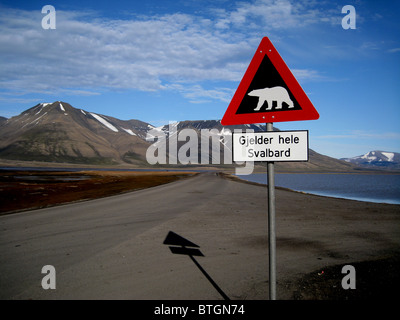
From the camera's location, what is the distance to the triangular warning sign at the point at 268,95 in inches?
153

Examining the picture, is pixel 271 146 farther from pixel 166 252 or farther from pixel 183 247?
pixel 183 247

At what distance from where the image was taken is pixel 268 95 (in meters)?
3.99

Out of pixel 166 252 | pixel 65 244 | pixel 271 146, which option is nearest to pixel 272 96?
pixel 271 146

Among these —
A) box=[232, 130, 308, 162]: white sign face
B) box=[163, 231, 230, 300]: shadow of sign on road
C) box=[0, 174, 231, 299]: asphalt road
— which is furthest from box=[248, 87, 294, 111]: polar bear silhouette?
box=[0, 174, 231, 299]: asphalt road

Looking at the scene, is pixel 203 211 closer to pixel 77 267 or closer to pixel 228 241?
Answer: pixel 228 241

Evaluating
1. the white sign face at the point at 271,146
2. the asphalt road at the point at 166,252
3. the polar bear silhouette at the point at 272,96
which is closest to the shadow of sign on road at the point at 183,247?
the asphalt road at the point at 166,252

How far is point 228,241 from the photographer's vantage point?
910 centimetres

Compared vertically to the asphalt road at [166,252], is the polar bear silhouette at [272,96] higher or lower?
higher

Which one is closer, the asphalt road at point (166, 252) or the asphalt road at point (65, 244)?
the asphalt road at point (166, 252)

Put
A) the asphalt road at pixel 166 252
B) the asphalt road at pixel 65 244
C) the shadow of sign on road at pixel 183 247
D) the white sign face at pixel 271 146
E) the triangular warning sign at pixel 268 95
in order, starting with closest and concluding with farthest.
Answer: the white sign face at pixel 271 146 → the triangular warning sign at pixel 268 95 → the asphalt road at pixel 166 252 → the asphalt road at pixel 65 244 → the shadow of sign on road at pixel 183 247

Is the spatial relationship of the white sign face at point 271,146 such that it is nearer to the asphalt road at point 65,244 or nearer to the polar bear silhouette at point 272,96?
the polar bear silhouette at point 272,96

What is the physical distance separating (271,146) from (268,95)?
2.18 ft

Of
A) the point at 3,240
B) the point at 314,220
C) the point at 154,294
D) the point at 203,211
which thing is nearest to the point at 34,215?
the point at 3,240

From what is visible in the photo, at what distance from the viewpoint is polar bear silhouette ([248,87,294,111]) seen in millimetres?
3928
